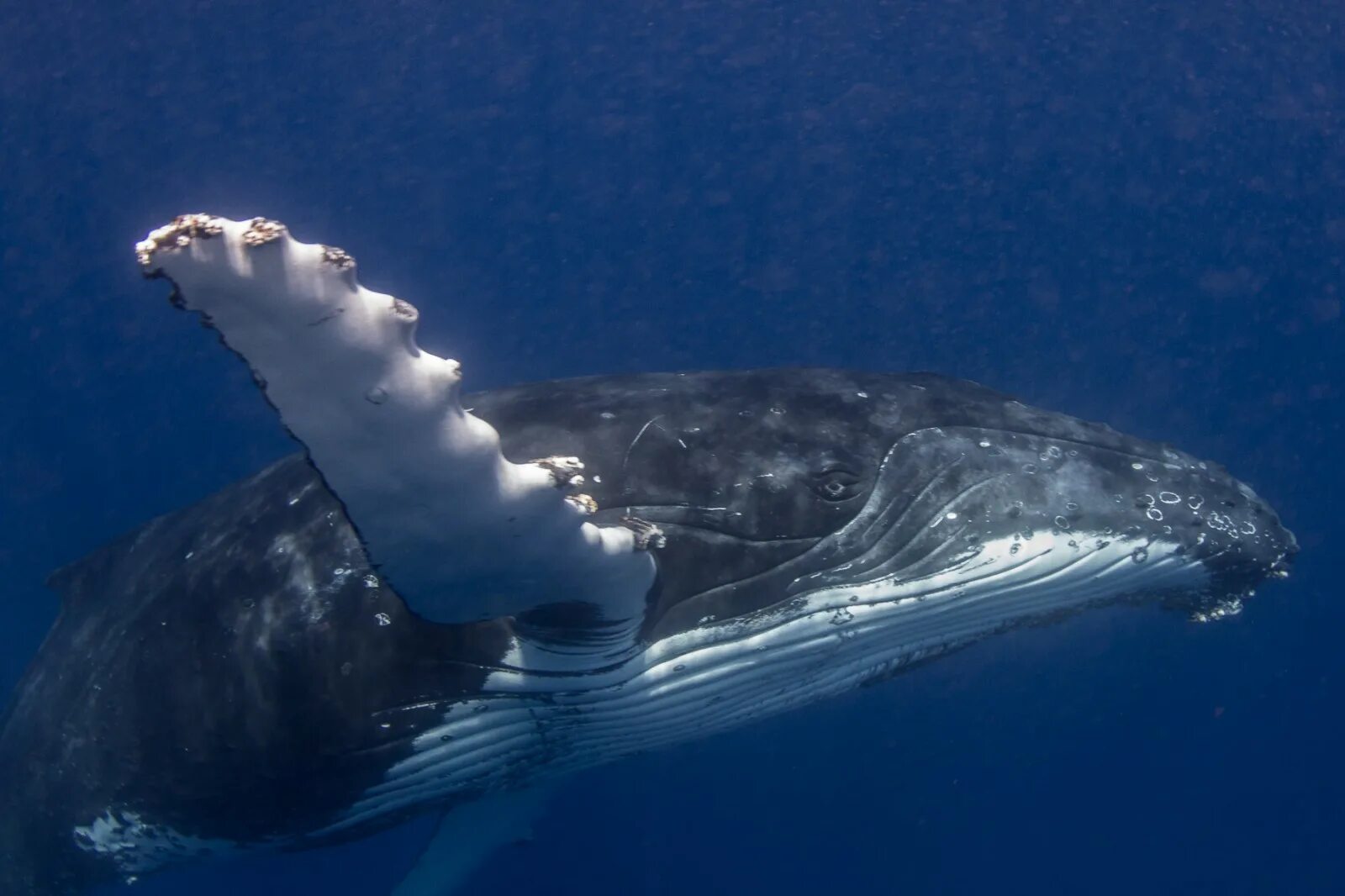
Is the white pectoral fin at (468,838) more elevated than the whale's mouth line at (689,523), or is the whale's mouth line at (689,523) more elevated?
the whale's mouth line at (689,523)

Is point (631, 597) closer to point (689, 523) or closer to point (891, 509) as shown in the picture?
point (689, 523)

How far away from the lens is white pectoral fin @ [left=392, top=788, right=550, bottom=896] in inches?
430

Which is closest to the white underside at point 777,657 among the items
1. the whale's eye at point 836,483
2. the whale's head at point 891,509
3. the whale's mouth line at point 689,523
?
the whale's head at point 891,509

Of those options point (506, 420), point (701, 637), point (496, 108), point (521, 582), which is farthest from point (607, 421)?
point (496, 108)

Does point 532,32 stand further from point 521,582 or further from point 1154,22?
point 521,582

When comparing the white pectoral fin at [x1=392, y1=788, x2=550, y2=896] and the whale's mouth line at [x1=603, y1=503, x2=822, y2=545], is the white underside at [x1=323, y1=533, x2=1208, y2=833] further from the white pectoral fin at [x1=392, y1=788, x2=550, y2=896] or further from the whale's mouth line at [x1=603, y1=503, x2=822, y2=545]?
the white pectoral fin at [x1=392, y1=788, x2=550, y2=896]

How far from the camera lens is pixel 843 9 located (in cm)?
3023

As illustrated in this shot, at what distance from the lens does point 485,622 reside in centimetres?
621

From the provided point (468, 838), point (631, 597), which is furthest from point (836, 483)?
point (468, 838)

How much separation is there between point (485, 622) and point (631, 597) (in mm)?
1192

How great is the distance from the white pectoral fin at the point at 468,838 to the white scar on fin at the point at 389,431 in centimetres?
653

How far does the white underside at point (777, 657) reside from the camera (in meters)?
6.65

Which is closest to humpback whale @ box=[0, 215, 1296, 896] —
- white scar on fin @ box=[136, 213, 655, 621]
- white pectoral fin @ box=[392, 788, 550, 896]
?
white scar on fin @ box=[136, 213, 655, 621]

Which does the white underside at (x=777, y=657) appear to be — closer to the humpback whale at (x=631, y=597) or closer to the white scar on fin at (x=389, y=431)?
the humpback whale at (x=631, y=597)
